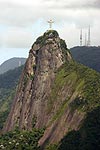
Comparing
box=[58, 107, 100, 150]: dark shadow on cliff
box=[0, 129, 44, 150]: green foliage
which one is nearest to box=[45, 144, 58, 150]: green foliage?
box=[58, 107, 100, 150]: dark shadow on cliff

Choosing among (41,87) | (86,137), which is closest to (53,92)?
(41,87)

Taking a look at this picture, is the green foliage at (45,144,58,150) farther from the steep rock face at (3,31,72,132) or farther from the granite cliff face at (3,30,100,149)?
the steep rock face at (3,31,72,132)

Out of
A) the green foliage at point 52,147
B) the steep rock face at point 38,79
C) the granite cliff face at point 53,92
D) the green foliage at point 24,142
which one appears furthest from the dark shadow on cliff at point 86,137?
the steep rock face at point 38,79

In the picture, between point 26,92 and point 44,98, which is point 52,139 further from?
point 26,92

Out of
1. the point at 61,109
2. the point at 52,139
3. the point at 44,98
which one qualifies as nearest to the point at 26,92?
the point at 44,98

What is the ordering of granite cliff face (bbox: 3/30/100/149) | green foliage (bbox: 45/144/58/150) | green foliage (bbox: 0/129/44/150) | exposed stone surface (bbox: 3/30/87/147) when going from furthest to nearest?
1. exposed stone surface (bbox: 3/30/87/147)
2. green foliage (bbox: 0/129/44/150)
3. granite cliff face (bbox: 3/30/100/149)
4. green foliage (bbox: 45/144/58/150)

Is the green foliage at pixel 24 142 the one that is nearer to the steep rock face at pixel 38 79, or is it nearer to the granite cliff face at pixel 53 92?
the granite cliff face at pixel 53 92

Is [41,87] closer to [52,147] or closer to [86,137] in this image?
[52,147]
